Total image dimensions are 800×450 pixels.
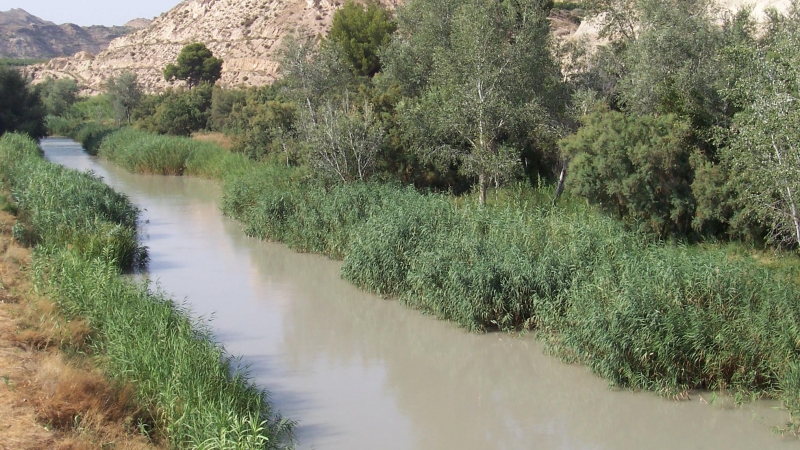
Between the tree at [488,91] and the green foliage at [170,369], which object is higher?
the tree at [488,91]

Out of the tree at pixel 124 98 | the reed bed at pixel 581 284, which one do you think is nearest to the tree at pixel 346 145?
the reed bed at pixel 581 284

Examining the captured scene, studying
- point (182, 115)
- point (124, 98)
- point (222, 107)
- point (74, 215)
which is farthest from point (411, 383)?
point (124, 98)

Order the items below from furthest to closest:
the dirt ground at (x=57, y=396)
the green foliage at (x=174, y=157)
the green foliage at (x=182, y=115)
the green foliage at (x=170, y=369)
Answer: the green foliage at (x=182, y=115)
the green foliage at (x=174, y=157)
the green foliage at (x=170, y=369)
the dirt ground at (x=57, y=396)

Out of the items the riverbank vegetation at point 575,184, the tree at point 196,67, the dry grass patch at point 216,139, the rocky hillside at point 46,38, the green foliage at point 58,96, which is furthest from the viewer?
the rocky hillside at point 46,38

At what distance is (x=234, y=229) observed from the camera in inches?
864

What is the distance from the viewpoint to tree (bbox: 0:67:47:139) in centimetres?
3978

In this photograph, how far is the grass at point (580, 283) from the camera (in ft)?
32.2

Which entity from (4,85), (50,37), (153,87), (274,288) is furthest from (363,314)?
(50,37)

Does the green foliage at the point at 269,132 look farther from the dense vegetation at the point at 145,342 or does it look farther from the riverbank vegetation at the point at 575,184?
the dense vegetation at the point at 145,342

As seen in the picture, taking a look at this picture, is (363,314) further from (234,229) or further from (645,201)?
(234,229)

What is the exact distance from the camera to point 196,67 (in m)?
58.3

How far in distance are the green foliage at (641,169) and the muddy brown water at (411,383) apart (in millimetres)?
4943

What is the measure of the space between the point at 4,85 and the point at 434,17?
1129 inches

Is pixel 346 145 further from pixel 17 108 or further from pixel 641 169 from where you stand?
pixel 17 108
